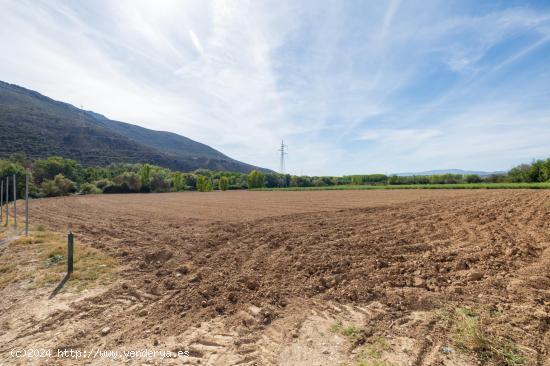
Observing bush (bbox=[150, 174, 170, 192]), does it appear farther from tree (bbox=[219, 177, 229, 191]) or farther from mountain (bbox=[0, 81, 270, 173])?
mountain (bbox=[0, 81, 270, 173])

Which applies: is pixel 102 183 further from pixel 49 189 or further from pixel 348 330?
pixel 348 330

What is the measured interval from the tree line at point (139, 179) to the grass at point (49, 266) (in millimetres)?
49434

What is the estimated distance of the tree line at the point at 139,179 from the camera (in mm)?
56938

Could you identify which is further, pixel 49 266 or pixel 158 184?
pixel 158 184

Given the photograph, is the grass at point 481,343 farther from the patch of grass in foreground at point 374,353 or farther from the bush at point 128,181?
the bush at point 128,181

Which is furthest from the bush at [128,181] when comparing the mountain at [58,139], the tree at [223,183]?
the mountain at [58,139]

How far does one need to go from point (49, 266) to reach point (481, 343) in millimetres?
11217

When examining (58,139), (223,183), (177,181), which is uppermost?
(58,139)

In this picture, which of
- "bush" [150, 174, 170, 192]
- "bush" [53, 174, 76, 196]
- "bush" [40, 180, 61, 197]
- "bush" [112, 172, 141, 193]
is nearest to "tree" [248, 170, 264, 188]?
"bush" [150, 174, 170, 192]

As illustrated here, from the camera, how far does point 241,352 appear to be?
4.11 m

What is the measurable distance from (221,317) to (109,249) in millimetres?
7492

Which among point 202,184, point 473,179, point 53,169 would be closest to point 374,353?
point 53,169

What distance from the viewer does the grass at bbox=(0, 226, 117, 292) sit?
725 centimetres

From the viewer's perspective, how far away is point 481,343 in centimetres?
383
